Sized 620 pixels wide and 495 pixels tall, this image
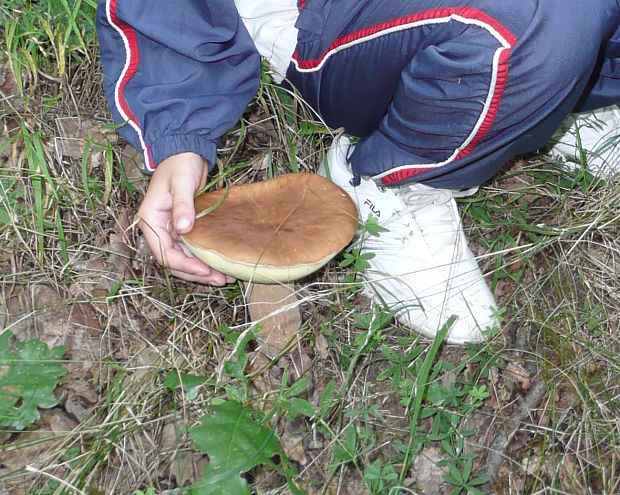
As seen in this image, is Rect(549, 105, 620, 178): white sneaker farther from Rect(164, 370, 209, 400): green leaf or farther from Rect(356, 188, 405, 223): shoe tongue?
Rect(164, 370, 209, 400): green leaf

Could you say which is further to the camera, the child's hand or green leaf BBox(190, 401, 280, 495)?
the child's hand

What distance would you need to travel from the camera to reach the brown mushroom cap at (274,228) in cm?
126

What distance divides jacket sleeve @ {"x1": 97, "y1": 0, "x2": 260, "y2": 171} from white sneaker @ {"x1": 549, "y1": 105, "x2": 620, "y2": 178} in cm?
115

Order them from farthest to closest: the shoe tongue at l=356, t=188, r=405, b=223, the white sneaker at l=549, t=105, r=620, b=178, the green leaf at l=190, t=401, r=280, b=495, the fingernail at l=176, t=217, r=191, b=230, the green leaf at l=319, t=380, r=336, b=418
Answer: the white sneaker at l=549, t=105, r=620, b=178
the shoe tongue at l=356, t=188, r=405, b=223
the green leaf at l=319, t=380, r=336, b=418
the fingernail at l=176, t=217, r=191, b=230
the green leaf at l=190, t=401, r=280, b=495

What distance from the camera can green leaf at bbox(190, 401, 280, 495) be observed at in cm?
118

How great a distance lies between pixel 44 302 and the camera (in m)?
1.64

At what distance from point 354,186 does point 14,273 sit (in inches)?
37.6

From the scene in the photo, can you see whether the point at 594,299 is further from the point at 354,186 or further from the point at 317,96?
the point at 317,96

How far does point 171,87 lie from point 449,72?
2.17 feet

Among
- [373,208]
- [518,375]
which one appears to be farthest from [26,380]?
[518,375]

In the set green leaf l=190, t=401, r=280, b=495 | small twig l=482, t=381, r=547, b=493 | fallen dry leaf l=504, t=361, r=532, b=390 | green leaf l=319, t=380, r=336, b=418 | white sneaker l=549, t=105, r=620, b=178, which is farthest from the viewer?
white sneaker l=549, t=105, r=620, b=178

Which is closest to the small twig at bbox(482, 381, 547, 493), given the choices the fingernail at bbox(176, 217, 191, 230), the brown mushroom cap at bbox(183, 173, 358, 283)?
the brown mushroom cap at bbox(183, 173, 358, 283)

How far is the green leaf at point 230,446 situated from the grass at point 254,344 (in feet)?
0.04

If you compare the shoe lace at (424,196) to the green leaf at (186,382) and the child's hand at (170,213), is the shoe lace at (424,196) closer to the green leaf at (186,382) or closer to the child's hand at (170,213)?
the child's hand at (170,213)
